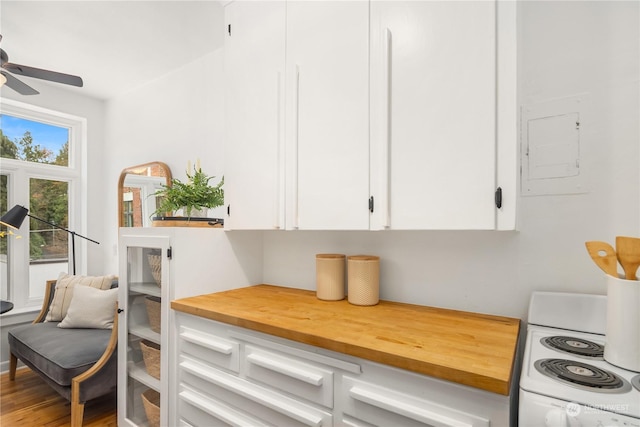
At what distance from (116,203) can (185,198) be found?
7.09 ft

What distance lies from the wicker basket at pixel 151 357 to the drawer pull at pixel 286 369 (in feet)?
2.56

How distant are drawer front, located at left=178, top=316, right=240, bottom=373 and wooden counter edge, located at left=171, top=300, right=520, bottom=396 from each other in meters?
0.10

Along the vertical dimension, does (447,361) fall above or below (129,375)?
above

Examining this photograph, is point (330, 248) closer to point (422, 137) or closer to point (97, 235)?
point (422, 137)

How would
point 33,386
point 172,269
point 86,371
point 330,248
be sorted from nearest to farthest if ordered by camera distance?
point 172,269 < point 330,248 < point 86,371 < point 33,386

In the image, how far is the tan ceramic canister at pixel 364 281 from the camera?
1522mm

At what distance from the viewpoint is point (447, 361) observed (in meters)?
0.89

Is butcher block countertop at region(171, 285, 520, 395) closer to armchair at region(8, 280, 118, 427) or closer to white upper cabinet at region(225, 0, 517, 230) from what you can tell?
white upper cabinet at region(225, 0, 517, 230)

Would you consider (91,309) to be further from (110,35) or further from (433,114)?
(433,114)

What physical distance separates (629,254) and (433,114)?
2.33 feet

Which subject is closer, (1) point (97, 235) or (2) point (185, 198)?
(2) point (185, 198)

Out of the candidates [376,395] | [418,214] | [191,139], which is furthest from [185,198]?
[376,395]

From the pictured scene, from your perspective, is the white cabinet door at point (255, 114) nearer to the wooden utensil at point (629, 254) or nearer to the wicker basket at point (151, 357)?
the wicker basket at point (151, 357)

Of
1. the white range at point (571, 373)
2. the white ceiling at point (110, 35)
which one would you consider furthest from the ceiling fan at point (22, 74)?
the white range at point (571, 373)
